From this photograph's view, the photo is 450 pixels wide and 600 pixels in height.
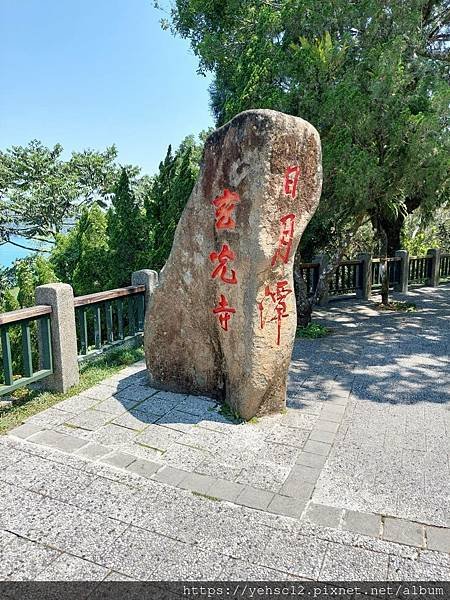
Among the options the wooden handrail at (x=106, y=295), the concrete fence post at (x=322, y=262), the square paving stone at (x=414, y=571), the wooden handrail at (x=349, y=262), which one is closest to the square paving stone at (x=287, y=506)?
the square paving stone at (x=414, y=571)

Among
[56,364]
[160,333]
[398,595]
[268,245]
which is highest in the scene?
[268,245]

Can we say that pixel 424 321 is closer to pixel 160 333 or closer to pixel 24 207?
pixel 160 333

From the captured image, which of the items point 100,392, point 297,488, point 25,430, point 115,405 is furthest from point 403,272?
point 25,430

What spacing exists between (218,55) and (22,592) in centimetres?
853

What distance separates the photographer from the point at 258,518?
2.87m

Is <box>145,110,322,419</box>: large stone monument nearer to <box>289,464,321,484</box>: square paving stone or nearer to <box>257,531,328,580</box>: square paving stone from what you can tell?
<box>289,464,321,484</box>: square paving stone

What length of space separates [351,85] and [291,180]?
12.7 feet

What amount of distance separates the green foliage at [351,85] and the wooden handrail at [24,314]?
4370mm

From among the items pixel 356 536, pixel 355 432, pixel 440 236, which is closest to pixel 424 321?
pixel 355 432

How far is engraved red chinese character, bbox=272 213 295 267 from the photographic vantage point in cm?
389

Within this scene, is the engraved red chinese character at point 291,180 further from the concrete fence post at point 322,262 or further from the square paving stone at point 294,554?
the concrete fence post at point 322,262

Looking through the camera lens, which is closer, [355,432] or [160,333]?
[355,432]

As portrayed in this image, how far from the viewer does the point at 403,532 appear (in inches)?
108

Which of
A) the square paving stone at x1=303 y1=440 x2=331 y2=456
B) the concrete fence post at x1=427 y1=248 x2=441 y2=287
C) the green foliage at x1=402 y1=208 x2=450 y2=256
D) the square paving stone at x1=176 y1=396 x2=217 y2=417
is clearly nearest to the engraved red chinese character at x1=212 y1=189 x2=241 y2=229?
the square paving stone at x1=176 y1=396 x2=217 y2=417
